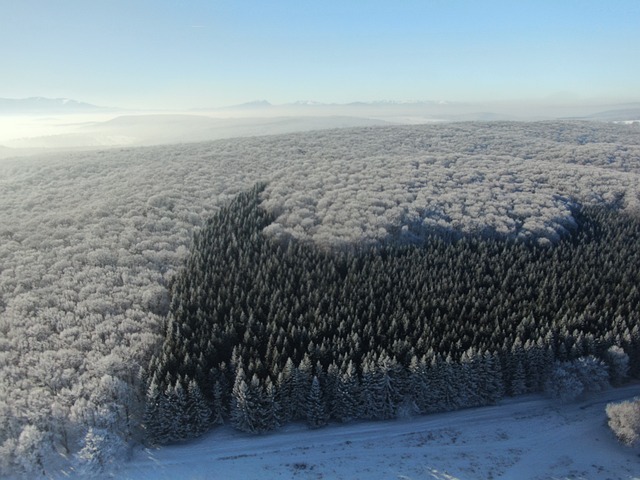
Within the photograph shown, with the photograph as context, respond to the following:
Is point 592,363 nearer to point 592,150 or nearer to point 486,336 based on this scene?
point 486,336

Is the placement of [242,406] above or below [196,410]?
above

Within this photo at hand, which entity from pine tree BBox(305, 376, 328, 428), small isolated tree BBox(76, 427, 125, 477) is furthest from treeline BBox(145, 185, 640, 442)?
small isolated tree BBox(76, 427, 125, 477)

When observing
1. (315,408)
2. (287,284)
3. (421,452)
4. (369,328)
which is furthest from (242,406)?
(287,284)

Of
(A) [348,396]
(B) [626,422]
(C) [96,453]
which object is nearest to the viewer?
(C) [96,453]

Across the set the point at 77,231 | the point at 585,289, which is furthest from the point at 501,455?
the point at 77,231

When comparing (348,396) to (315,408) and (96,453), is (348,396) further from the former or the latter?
(96,453)

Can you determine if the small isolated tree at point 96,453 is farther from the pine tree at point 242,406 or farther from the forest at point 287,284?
the pine tree at point 242,406

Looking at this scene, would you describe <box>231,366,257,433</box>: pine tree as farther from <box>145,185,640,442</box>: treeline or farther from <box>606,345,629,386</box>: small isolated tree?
<box>606,345,629,386</box>: small isolated tree
